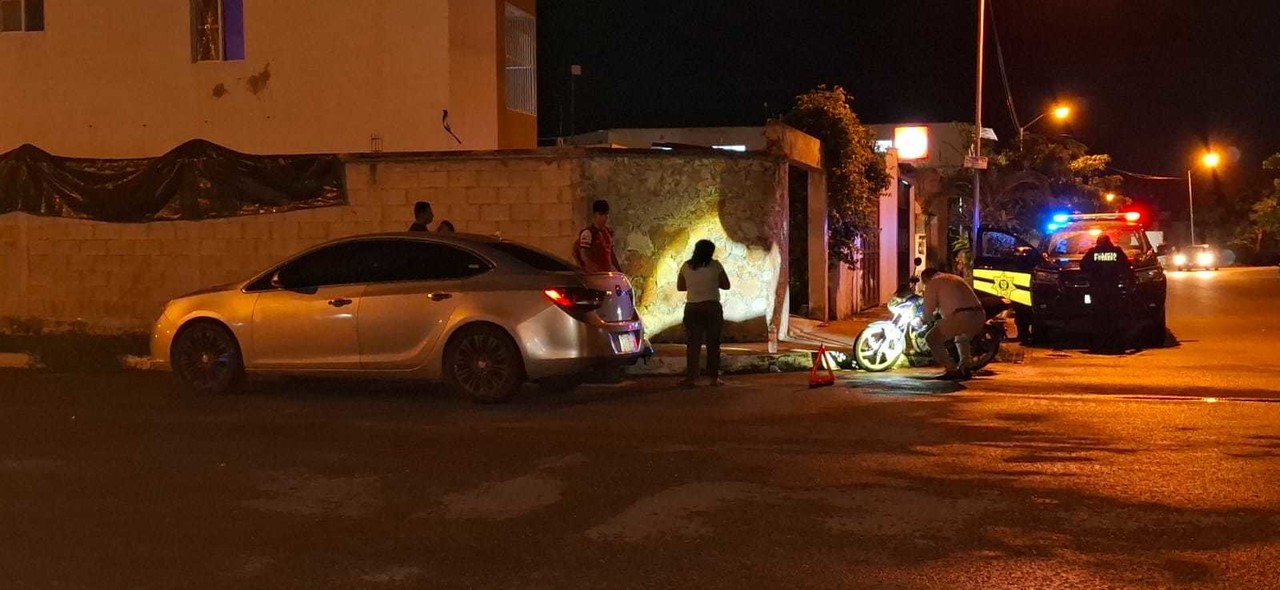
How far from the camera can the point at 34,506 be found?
6.86m

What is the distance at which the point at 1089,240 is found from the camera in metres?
18.2

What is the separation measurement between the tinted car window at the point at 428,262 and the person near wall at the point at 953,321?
5.09 m

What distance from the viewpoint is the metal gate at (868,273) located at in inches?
861

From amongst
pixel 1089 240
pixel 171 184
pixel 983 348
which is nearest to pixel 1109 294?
pixel 1089 240

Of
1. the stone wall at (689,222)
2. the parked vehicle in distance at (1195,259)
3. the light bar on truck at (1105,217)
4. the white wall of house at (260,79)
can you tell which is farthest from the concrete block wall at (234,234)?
the parked vehicle in distance at (1195,259)

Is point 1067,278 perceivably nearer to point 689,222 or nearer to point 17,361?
point 689,222

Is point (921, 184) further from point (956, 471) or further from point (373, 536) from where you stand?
point (373, 536)

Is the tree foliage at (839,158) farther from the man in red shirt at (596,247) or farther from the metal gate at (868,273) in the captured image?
the man in red shirt at (596,247)

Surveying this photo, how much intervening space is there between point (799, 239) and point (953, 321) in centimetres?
674

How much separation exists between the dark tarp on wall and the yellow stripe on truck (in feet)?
33.4

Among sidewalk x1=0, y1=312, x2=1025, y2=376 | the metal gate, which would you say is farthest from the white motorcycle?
the metal gate

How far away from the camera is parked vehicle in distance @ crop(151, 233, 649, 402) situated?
10.3 m

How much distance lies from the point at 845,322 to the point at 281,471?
12828 mm

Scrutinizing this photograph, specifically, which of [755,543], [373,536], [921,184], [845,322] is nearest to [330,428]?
[373,536]
